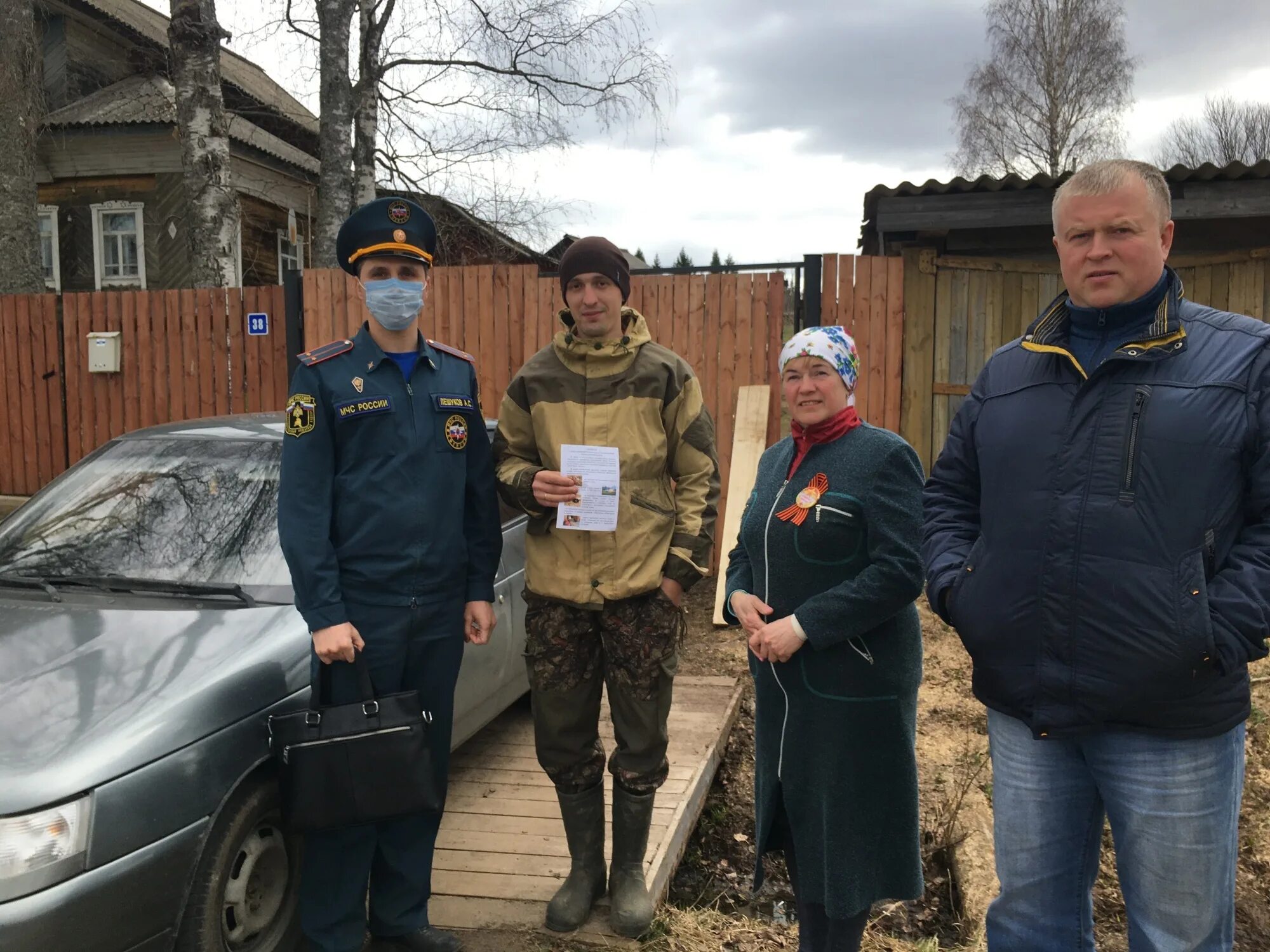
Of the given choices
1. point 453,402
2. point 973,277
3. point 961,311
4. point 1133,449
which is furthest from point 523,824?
point 973,277

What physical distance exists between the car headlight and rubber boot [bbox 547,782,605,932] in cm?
131

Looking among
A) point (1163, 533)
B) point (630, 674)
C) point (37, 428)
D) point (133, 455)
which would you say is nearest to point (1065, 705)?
point (1163, 533)

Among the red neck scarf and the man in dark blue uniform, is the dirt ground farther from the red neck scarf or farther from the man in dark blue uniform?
the red neck scarf

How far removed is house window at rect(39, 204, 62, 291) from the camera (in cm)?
1780

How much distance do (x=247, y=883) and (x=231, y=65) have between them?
25.2 meters

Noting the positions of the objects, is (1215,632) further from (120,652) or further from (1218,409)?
(120,652)

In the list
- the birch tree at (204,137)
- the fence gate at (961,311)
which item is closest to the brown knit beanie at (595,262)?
the fence gate at (961,311)

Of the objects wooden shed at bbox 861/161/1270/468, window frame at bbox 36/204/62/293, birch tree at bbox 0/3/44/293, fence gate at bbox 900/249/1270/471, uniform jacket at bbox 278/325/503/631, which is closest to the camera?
uniform jacket at bbox 278/325/503/631

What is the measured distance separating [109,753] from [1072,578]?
211 centimetres

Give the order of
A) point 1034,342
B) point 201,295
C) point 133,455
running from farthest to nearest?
point 201,295 < point 133,455 < point 1034,342

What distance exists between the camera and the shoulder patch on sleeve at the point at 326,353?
252cm

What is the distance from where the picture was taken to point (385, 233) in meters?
2.62

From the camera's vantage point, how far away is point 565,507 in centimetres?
262

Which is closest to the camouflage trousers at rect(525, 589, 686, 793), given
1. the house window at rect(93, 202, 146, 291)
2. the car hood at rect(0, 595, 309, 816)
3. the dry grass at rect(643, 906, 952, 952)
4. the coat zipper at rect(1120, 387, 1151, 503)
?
the dry grass at rect(643, 906, 952, 952)
